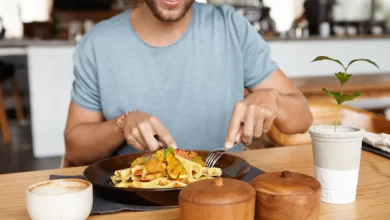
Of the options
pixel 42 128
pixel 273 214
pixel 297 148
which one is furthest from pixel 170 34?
pixel 42 128

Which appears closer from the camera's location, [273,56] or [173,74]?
[173,74]

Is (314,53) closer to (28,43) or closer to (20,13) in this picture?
(28,43)

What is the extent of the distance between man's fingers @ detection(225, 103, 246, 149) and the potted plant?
186 millimetres

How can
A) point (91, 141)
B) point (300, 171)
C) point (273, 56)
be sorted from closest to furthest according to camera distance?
point (300, 171) < point (91, 141) < point (273, 56)

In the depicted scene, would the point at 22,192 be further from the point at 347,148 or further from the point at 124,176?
the point at 347,148

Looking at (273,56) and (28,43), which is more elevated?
(28,43)

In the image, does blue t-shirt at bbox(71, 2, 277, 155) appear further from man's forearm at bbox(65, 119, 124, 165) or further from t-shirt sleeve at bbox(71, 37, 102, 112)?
man's forearm at bbox(65, 119, 124, 165)

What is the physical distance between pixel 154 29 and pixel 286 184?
96cm

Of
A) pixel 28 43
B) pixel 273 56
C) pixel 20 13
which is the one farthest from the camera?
pixel 20 13

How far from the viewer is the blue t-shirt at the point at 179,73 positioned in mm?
1551

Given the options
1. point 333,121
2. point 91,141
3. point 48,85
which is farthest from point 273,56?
point 91,141

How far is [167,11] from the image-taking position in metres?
1.49

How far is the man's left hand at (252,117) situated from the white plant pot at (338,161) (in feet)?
0.61

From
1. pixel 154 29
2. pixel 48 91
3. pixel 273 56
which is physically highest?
pixel 154 29
